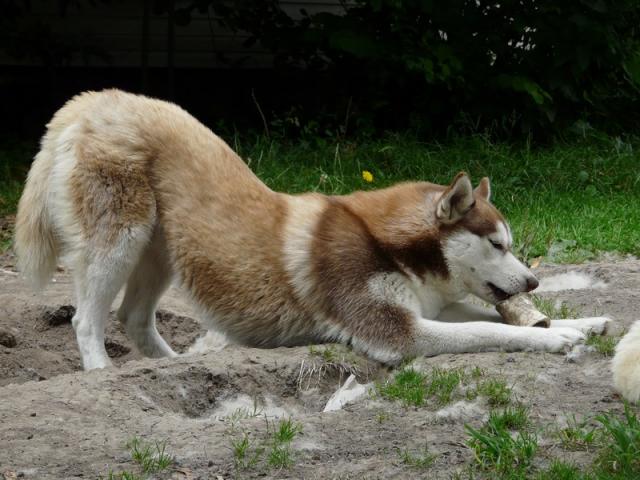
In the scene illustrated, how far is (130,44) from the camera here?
39.6 ft

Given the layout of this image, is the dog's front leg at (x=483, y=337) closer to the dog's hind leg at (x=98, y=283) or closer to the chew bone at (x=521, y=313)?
the chew bone at (x=521, y=313)

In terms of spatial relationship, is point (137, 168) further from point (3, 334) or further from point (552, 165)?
point (552, 165)

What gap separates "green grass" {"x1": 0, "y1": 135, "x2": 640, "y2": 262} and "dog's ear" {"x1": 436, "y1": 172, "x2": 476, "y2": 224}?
2.45 metres

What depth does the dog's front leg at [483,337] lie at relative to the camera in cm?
483

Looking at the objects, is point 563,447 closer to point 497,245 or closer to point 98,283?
point 497,245

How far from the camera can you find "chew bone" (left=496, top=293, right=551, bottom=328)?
204 inches

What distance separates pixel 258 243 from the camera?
519 cm

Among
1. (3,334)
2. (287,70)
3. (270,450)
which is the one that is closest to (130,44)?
(287,70)

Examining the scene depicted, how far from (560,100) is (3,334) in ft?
21.9

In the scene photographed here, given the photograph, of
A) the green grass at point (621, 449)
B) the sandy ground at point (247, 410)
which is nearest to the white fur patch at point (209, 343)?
the sandy ground at point (247, 410)

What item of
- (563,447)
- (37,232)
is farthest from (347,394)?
(37,232)

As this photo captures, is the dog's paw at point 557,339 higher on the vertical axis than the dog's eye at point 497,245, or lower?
lower

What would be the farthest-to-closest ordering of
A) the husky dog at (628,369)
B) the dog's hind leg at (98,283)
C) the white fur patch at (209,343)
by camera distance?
the white fur patch at (209,343) < the dog's hind leg at (98,283) < the husky dog at (628,369)

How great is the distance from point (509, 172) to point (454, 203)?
14.4 feet
